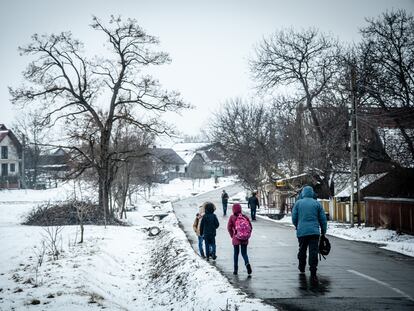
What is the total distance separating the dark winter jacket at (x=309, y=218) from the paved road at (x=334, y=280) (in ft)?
3.55

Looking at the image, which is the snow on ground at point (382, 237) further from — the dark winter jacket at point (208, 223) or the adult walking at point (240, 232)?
the adult walking at point (240, 232)

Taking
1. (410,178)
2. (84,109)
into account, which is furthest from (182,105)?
(410,178)

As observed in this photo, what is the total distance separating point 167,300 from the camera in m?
9.91

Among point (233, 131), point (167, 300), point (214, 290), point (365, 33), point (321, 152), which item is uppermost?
point (365, 33)

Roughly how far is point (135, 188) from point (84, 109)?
19.0m

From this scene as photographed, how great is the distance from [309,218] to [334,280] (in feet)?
5.04

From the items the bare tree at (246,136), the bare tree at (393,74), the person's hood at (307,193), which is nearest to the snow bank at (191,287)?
the person's hood at (307,193)

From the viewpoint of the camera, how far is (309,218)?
30.5 feet

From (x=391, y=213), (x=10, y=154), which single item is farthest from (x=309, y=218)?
(x=10, y=154)

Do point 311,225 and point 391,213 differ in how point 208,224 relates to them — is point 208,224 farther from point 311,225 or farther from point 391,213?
point 391,213

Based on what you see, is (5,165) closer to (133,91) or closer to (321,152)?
(133,91)

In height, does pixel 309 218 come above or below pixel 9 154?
below

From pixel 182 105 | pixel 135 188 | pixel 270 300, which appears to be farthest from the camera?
pixel 135 188

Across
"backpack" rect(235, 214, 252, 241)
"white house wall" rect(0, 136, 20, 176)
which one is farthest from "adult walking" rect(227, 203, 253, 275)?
"white house wall" rect(0, 136, 20, 176)
